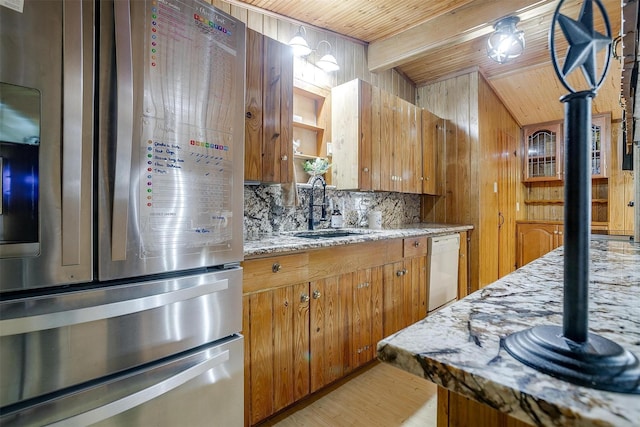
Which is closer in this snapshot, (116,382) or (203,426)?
(116,382)

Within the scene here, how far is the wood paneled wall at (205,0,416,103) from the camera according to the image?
231 cm

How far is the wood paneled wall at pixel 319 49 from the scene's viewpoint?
231 centimetres

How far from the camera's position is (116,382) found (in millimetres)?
1013

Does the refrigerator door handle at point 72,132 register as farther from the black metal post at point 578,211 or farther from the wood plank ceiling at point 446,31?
the wood plank ceiling at point 446,31

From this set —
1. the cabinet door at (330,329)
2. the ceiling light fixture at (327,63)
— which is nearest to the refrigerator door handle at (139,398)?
the cabinet door at (330,329)

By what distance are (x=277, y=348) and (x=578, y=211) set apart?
1572 millimetres

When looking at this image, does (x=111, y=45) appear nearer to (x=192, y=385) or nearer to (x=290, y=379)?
(x=192, y=385)

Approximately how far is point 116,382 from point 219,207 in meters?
0.70

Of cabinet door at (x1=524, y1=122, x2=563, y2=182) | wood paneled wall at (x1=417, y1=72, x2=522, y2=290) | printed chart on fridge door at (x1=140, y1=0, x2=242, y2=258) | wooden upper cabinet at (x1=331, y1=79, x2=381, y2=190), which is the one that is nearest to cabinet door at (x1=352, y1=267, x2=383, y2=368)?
wooden upper cabinet at (x1=331, y1=79, x2=381, y2=190)

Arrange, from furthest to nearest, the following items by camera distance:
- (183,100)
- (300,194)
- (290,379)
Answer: (300,194), (290,379), (183,100)

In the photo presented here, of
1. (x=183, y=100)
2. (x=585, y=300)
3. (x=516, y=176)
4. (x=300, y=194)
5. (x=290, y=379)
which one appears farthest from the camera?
(x=516, y=176)

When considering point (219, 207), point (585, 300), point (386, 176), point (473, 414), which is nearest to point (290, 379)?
point (219, 207)

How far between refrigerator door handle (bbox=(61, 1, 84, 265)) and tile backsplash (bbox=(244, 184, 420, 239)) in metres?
1.23

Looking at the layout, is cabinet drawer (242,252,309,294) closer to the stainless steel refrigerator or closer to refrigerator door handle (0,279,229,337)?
the stainless steel refrigerator
